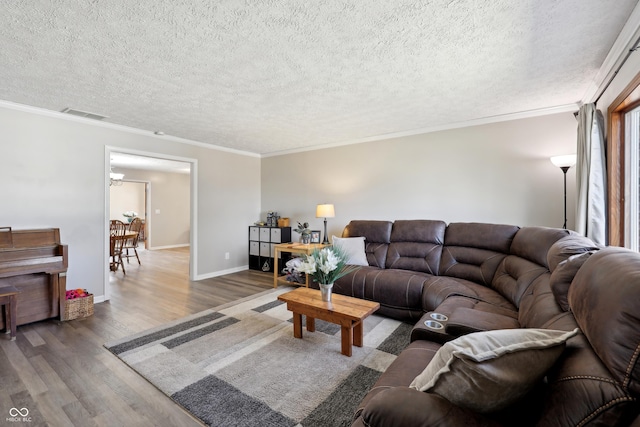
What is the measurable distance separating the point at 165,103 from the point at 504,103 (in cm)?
369

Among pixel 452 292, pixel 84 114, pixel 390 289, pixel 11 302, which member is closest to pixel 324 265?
pixel 390 289

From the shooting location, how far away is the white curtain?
2.46m

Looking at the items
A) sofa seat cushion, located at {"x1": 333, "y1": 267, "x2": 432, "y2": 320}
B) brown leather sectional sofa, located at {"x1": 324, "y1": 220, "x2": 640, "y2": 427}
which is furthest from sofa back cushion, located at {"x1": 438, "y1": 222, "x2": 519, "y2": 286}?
sofa seat cushion, located at {"x1": 333, "y1": 267, "x2": 432, "y2": 320}

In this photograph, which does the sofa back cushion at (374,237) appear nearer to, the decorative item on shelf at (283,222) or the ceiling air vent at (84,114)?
the decorative item on shelf at (283,222)

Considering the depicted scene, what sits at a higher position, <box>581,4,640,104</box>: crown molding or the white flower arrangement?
<box>581,4,640,104</box>: crown molding

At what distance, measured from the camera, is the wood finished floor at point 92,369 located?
169 cm

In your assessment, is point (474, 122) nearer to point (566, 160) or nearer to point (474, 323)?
point (566, 160)

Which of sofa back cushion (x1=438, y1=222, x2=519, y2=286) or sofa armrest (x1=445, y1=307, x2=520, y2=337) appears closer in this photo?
sofa armrest (x1=445, y1=307, x2=520, y2=337)

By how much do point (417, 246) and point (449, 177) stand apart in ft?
3.72

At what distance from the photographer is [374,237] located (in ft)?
13.2

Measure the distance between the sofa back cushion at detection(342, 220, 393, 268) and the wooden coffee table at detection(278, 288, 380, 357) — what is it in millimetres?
1289

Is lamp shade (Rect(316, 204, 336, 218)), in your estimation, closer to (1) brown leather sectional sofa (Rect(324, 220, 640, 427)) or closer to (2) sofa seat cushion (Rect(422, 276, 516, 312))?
(1) brown leather sectional sofa (Rect(324, 220, 640, 427))

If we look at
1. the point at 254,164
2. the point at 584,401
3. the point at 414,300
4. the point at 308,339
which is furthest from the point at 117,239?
the point at 584,401

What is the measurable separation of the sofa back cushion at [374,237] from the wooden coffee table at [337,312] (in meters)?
1.29
